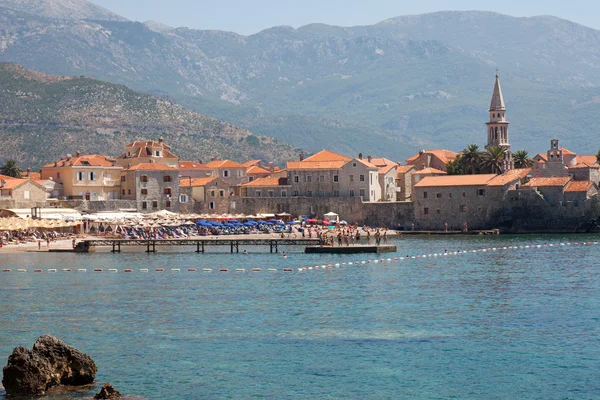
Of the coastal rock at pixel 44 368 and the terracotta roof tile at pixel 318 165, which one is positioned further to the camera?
the terracotta roof tile at pixel 318 165

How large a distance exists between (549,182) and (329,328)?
76.8 m

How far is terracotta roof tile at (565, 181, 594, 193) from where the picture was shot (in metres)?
117

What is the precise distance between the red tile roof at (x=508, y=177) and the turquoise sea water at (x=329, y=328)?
138 ft

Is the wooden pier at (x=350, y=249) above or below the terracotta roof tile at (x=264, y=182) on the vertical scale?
below

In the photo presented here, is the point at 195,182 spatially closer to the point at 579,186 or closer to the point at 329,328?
the point at 579,186

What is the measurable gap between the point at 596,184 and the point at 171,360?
90.1 metres

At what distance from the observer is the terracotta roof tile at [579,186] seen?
11712 centimetres

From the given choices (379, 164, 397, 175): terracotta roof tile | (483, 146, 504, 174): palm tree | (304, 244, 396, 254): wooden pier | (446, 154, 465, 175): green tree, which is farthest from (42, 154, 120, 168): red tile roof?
(304, 244, 396, 254): wooden pier

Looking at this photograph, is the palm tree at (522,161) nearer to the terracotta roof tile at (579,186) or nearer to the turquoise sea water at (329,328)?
the terracotta roof tile at (579,186)

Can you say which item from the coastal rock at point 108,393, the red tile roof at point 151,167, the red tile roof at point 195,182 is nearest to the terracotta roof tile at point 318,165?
the red tile roof at point 195,182

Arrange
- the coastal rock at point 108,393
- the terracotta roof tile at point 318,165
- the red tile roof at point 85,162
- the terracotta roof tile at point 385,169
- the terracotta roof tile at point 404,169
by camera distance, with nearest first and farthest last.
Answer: the coastal rock at point 108,393 → the red tile roof at point 85,162 → the terracotta roof tile at point 318,165 → the terracotta roof tile at point 385,169 → the terracotta roof tile at point 404,169

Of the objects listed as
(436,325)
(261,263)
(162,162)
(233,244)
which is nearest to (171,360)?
(436,325)

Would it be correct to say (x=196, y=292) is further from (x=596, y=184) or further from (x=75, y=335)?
(x=596, y=184)

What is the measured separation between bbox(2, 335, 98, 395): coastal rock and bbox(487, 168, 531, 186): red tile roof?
3554 inches
